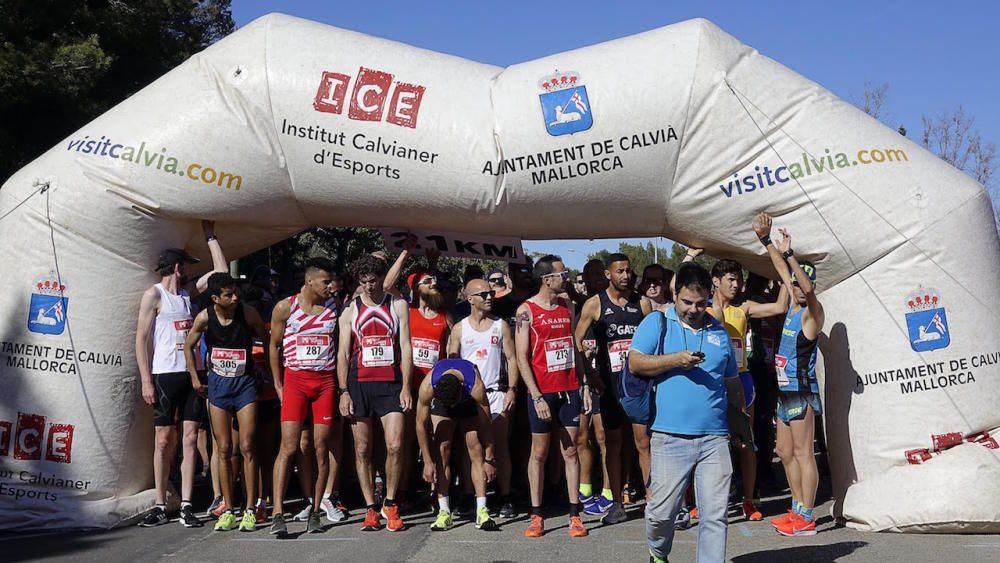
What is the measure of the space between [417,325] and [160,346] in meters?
2.04

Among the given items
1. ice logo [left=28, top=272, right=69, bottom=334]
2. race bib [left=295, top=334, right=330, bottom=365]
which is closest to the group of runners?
race bib [left=295, top=334, right=330, bottom=365]

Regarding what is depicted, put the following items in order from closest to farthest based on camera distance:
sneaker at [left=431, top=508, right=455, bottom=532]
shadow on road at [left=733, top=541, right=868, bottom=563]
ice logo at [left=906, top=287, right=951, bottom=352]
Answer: shadow on road at [left=733, top=541, right=868, bottom=563] < ice logo at [left=906, top=287, right=951, bottom=352] < sneaker at [left=431, top=508, right=455, bottom=532]

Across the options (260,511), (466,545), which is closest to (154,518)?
(260,511)

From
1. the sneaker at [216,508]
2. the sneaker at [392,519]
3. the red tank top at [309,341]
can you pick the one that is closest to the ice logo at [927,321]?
the sneaker at [392,519]

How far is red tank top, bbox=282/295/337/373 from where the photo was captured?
294 inches

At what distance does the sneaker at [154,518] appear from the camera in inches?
300

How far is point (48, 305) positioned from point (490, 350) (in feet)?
11.3

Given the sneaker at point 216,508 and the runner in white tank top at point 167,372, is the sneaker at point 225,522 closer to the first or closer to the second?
the sneaker at point 216,508

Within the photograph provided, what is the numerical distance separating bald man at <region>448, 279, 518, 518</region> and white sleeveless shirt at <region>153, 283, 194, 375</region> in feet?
6.99

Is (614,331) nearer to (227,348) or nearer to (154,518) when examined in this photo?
(227,348)

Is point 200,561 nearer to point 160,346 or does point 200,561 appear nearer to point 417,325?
point 160,346

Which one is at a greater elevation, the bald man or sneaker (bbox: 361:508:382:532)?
the bald man

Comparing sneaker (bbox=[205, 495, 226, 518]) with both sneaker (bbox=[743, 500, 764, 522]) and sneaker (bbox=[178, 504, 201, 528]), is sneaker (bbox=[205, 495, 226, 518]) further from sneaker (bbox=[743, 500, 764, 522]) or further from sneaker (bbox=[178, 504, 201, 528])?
sneaker (bbox=[743, 500, 764, 522])

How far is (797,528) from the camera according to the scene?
23.2ft
